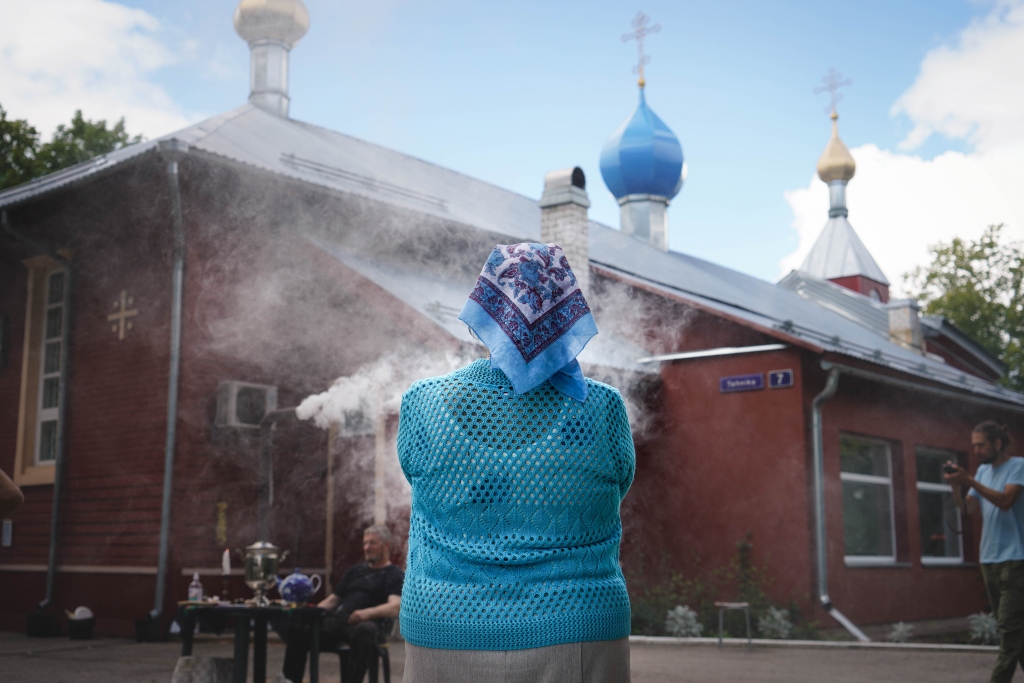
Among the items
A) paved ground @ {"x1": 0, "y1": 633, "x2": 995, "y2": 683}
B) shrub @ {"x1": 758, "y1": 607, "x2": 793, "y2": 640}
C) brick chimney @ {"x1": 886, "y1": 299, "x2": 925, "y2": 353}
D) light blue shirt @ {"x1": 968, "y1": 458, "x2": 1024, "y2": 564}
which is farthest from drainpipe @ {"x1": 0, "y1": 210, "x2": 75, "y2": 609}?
brick chimney @ {"x1": 886, "y1": 299, "x2": 925, "y2": 353}

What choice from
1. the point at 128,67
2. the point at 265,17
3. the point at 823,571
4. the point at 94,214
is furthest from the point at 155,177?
the point at 823,571

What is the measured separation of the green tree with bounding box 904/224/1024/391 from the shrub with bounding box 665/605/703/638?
21.1 meters

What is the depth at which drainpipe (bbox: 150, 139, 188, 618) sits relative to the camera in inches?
382

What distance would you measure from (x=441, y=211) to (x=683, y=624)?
608 cm

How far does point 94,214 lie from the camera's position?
11.1m

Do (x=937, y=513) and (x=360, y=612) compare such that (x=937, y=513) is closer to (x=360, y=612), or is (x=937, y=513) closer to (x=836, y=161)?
(x=360, y=612)

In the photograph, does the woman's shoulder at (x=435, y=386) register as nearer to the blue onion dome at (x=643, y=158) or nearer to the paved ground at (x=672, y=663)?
the paved ground at (x=672, y=663)

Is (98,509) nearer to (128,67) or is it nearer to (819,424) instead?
(128,67)

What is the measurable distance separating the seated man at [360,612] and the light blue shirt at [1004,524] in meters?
3.44

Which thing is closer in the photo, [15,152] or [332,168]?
[332,168]

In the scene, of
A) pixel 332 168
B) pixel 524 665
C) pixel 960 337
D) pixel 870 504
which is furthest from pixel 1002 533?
pixel 960 337

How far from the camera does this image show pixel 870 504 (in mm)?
13953

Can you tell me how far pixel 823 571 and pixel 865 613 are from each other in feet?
4.45

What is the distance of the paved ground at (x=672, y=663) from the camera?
24.0ft
